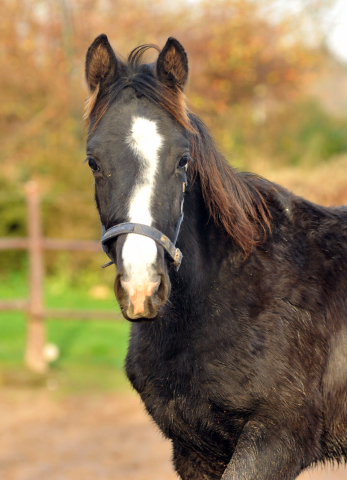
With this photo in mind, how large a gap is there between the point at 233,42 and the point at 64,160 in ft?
13.6

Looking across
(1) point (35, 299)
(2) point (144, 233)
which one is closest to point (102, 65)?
(2) point (144, 233)

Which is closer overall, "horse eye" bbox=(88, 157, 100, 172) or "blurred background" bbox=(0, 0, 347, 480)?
"horse eye" bbox=(88, 157, 100, 172)

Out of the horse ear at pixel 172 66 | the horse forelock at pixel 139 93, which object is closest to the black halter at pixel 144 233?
the horse forelock at pixel 139 93

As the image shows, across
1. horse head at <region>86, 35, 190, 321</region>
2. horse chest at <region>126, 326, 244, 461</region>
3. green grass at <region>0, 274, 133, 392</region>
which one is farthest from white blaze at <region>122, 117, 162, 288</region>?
green grass at <region>0, 274, 133, 392</region>

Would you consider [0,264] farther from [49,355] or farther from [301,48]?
[301,48]

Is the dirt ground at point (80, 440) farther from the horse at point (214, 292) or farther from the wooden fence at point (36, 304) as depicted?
the horse at point (214, 292)

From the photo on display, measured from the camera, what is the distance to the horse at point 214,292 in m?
2.05

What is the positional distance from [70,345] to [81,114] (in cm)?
559

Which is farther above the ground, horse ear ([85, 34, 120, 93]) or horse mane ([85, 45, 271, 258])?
horse ear ([85, 34, 120, 93])

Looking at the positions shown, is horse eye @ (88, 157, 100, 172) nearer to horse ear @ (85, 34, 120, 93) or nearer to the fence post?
horse ear @ (85, 34, 120, 93)

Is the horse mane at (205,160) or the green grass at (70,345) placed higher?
the green grass at (70,345)

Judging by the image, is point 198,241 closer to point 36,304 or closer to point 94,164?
point 94,164

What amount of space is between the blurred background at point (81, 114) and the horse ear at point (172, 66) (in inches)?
171

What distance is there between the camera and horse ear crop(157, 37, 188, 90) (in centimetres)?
222
